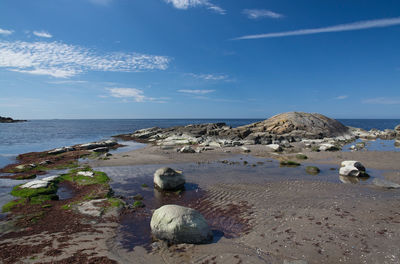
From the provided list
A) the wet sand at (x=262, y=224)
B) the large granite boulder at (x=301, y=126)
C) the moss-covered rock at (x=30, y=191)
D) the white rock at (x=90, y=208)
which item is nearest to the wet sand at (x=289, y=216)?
the wet sand at (x=262, y=224)

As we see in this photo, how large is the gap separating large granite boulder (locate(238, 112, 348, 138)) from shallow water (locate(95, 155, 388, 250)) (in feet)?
97.4

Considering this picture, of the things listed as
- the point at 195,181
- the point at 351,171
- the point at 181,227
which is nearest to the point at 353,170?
the point at 351,171

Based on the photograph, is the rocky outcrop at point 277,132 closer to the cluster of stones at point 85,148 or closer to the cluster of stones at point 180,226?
the cluster of stones at point 85,148

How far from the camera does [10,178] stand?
19.0 meters

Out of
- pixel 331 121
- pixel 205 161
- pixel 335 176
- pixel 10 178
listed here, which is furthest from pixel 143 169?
pixel 331 121

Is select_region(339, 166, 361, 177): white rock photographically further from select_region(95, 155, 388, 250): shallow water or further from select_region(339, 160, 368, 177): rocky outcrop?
select_region(95, 155, 388, 250): shallow water

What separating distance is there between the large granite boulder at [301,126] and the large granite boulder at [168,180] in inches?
1555

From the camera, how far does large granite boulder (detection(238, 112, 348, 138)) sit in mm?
52466

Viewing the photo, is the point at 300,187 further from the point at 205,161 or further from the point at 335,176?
the point at 205,161

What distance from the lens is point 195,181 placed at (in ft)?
60.0

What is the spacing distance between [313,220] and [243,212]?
11.3ft

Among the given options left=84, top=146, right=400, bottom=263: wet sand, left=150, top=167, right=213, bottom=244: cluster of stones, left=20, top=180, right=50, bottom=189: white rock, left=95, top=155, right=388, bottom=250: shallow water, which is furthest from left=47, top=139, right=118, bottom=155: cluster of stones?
left=150, top=167, right=213, bottom=244: cluster of stones

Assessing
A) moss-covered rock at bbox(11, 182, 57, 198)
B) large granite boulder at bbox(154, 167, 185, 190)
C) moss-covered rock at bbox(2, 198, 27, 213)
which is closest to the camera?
moss-covered rock at bbox(2, 198, 27, 213)

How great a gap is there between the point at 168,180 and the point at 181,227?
23.9ft
